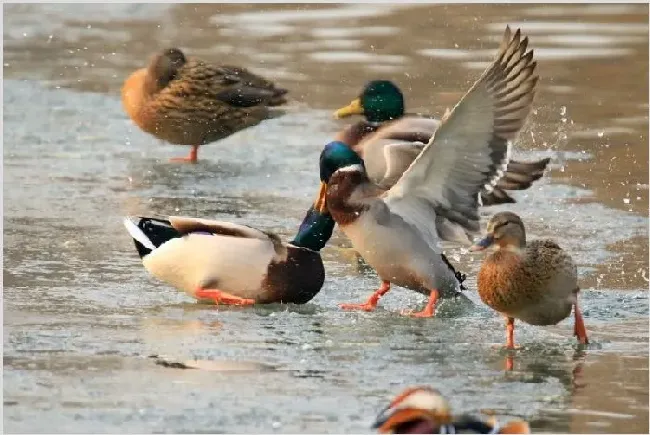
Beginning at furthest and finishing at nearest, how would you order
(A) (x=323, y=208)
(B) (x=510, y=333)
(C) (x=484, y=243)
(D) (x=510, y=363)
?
(A) (x=323, y=208)
(C) (x=484, y=243)
(B) (x=510, y=333)
(D) (x=510, y=363)

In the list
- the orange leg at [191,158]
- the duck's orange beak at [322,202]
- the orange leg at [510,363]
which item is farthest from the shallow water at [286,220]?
the duck's orange beak at [322,202]

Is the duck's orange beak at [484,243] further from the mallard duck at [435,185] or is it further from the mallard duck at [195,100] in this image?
the mallard duck at [195,100]

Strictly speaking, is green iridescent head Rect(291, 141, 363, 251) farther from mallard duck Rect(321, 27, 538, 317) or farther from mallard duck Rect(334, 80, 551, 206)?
mallard duck Rect(334, 80, 551, 206)

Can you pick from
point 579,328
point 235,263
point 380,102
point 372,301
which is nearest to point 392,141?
point 380,102

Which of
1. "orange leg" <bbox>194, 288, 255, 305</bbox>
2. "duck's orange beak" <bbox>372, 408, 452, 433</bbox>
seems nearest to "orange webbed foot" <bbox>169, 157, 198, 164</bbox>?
"orange leg" <bbox>194, 288, 255, 305</bbox>

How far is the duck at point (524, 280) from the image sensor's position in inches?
228

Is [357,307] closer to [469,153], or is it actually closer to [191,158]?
[469,153]

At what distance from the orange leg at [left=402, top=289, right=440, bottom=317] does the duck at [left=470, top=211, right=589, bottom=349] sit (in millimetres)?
523

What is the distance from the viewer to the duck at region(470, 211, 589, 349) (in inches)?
228

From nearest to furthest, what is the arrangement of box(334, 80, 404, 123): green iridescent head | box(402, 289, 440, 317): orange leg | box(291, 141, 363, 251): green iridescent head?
box(402, 289, 440, 317): orange leg → box(291, 141, 363, 251): green iridescent head → box(334, 80, 404, 123): green iridescent head

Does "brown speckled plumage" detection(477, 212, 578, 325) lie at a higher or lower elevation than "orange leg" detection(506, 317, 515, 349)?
higher

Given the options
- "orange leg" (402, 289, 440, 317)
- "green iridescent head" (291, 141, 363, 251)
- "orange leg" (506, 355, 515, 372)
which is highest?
"green iridescent head" (291, 141, 363, 251)

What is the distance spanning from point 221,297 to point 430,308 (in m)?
0.84

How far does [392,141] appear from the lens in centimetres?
838
